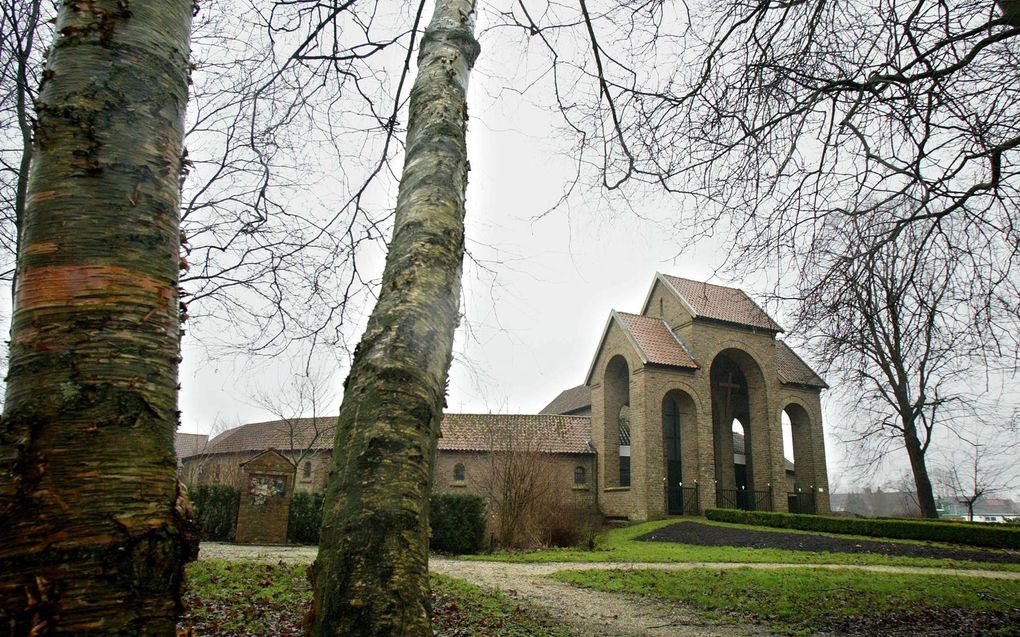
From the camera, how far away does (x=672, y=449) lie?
100 ft

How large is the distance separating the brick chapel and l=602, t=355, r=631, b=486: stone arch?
2.1 inches

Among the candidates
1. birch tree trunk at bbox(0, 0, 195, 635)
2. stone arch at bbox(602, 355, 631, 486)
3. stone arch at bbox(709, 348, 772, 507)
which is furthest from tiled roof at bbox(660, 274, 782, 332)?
birch tree trunk at bbox(0, 0, 195, 635)

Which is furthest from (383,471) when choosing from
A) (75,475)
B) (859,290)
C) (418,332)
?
(859,290)

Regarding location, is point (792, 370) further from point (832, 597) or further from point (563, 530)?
point (832, 597)

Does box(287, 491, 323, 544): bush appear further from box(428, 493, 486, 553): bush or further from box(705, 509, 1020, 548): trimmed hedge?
box(705, 509, 1020, 548): trimmed hedge

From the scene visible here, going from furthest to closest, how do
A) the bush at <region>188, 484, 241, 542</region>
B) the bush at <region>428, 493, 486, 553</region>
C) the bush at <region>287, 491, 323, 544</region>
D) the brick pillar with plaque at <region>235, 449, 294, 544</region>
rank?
the bush at <region>188, 484, 241, 542</region>
the bush at <region>287, 491, 323, 544</region>
the brick pillar with plaque at <region>235, 449, 294, 544</region>
the bush at <region>428, 493, 486, 553</region>

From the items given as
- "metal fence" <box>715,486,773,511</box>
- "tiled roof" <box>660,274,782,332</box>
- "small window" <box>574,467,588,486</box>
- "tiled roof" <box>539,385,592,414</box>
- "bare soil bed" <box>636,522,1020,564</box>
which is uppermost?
"tiled roof" <box>660,274,782,332</box>

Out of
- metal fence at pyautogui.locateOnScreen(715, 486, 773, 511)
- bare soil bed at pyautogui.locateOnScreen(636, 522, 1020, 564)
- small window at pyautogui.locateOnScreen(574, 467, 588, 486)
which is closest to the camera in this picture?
bare soil bed at pyautogui.locateOnScreen(636, 522, 1020, 564)

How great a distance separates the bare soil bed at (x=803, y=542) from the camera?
14.6 meters

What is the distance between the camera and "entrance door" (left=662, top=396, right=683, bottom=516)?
2869 centimetres

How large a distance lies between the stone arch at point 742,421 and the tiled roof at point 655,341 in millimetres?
3095

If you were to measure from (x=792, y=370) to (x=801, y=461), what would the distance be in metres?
4.52

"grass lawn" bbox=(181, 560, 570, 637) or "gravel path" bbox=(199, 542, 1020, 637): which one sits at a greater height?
"grass lawn" bbox=(181, 560, 570, 637)

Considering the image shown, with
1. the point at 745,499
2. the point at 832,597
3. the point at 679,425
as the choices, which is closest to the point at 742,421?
the point at 745,499
